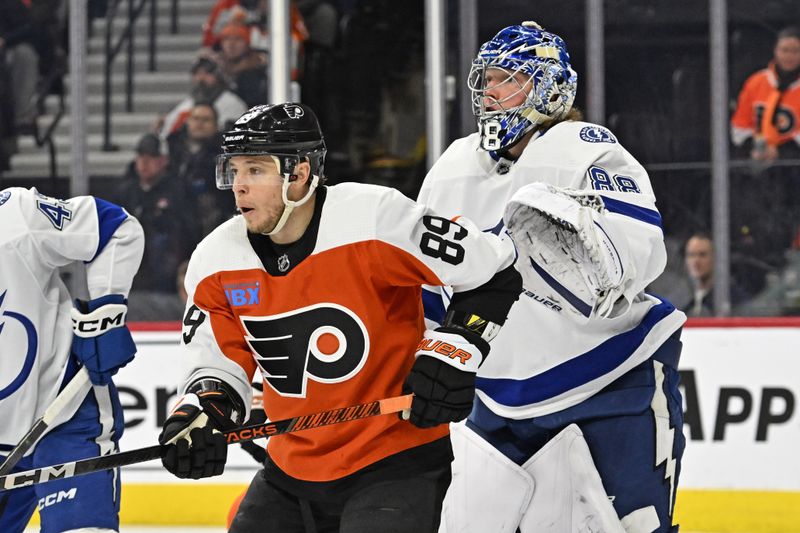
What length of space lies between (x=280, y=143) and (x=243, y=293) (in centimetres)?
25

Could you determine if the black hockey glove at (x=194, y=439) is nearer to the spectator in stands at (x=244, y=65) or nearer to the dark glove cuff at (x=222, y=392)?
the dark glove cuff at (x=222, y=392)

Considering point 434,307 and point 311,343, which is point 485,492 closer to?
point 434,307

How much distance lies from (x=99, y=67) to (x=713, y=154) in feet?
7.84

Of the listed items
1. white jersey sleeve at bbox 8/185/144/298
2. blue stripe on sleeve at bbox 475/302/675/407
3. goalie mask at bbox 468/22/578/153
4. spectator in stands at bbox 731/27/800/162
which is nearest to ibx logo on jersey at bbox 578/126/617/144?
goalie mask at bbox 468/22/578/153

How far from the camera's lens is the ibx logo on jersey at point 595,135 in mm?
2469

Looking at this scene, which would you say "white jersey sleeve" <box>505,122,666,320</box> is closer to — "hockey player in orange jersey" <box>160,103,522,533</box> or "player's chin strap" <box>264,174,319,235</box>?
"hockey player in orange jersey" <box>160,103,522,533</box>

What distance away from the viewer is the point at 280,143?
2125 mm

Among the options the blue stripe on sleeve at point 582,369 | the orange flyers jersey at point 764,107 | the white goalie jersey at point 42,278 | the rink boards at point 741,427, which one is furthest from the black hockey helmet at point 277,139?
the orange flyers jersey at point 764,107

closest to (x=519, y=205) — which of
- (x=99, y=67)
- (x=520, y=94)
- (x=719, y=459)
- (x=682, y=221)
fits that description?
(x=520, y=94)

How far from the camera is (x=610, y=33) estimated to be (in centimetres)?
492

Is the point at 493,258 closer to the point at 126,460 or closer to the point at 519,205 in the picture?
the point at 519,205

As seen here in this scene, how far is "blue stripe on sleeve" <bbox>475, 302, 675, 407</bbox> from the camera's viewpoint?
8.26 ft

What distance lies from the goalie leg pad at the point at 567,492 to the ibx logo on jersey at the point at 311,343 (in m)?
0.56

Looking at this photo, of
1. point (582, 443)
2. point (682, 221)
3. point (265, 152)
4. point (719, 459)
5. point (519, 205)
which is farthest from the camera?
point (682, 221)
